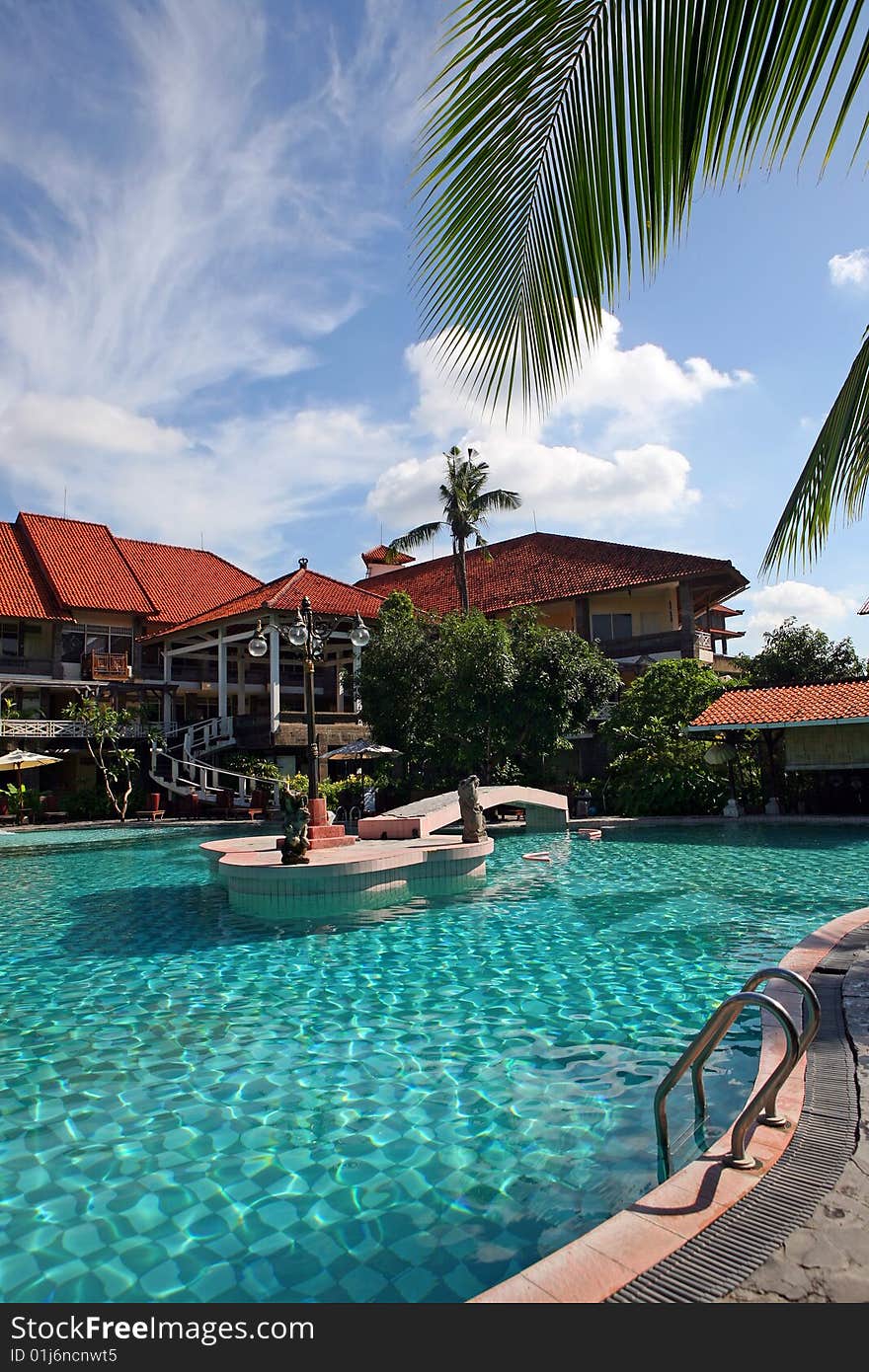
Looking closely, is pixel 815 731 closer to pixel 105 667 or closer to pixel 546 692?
pixel 546 692

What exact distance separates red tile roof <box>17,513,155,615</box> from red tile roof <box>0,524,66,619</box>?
0.45m

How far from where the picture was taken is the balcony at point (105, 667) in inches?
1244

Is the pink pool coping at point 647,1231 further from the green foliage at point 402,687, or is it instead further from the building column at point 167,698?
the building column at point 167,698

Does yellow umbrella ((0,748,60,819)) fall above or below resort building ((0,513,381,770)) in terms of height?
below

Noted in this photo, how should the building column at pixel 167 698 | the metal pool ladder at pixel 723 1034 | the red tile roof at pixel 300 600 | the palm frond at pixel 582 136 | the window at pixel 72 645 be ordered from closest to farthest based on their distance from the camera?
the palm frond at pixel 582 136 < the metal pool ladder at pixel 723 1034 < the red tile roof at pixel 300 600 < the window at pixel 72 645 < the building column at pixel 167 698

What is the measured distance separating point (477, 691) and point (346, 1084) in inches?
647

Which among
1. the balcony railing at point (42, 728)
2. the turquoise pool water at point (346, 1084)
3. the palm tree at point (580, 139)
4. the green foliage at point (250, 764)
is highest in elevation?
the palm tree at point (580, 139)

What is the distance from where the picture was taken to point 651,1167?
3.86 metres

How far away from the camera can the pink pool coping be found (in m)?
2.47

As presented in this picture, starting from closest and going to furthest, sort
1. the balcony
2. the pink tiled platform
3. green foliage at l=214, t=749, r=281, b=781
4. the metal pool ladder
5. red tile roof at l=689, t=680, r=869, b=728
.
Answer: the metal pool ladder
the pink tiled platform
red tile roof at l=689, t=680, r=869, b=728
green foliage at l=214, t=749, r=281, b=781
the balcony

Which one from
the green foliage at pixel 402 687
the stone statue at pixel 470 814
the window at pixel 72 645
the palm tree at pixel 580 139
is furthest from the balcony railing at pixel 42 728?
the palm tree at pixel 580 139

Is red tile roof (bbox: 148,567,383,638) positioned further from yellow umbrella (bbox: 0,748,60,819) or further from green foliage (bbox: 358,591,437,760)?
yellow umbrella (bbox: 0,748,60,819)

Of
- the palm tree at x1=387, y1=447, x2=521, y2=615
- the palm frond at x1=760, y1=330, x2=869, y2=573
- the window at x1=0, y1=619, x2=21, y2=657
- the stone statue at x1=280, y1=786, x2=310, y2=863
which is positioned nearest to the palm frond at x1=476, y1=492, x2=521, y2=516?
the palm tree at x1=387, y1=447, x2=521, y2=615
